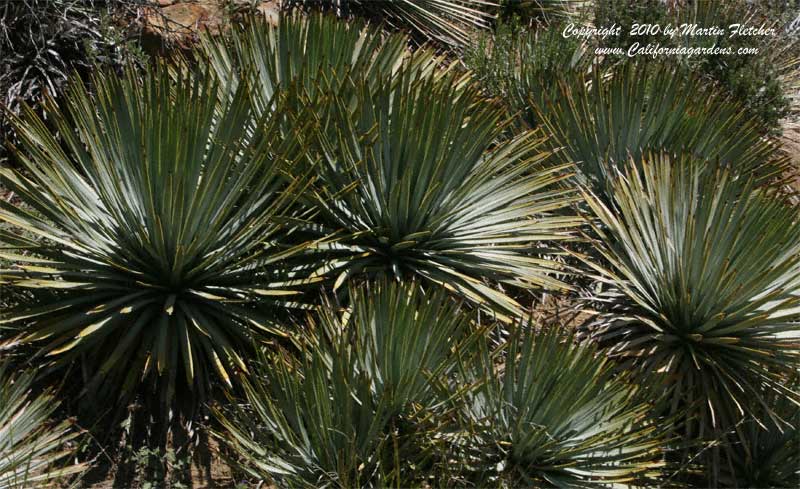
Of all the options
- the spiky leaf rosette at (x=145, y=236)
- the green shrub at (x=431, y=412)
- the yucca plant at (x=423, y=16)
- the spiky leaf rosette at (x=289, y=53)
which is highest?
the yucca plant at (x=423, y=16)

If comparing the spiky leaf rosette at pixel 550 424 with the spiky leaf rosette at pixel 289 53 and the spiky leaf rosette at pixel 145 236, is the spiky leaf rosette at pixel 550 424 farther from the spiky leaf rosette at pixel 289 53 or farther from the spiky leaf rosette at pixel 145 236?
the spiky leaf rosette at pixel 289 53

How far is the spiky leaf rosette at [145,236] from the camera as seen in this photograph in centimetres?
368

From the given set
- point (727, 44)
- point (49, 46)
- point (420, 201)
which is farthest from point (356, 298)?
point (727, 44)

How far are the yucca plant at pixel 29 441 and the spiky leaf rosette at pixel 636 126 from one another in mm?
3300

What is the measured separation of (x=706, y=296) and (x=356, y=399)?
6.31ft

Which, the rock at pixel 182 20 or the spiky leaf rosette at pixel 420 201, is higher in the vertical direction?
the rock at pixel 182 20

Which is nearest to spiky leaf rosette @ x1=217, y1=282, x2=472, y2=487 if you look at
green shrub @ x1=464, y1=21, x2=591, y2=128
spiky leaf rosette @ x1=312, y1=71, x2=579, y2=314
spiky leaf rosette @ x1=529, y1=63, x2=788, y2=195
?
spiky leaf rosette @ x1=312, y1=71, x2=579, y2=314

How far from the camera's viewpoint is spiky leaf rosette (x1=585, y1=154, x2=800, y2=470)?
13.4 feet

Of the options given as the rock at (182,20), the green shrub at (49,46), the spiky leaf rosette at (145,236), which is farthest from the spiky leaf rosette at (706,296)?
the rock at (182,20)

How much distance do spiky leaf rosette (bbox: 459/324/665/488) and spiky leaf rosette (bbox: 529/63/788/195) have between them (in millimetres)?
1810

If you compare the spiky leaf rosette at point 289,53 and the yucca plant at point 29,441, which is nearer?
the yucca plant at point 29,441

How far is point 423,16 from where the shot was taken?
24.0 ft

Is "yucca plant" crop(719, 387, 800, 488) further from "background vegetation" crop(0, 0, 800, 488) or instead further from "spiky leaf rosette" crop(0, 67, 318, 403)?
"spiky leaf rosette" crop(0, 67, 318, 403)

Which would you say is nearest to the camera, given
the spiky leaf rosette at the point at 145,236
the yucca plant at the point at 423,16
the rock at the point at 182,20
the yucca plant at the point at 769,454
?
the spiky leaf rosette at the point at 145,236
